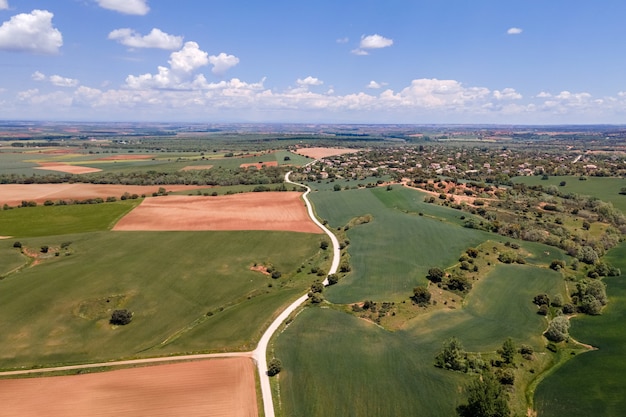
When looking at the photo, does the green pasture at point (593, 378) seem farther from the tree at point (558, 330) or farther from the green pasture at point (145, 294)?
the green pasture at point (145, 294)

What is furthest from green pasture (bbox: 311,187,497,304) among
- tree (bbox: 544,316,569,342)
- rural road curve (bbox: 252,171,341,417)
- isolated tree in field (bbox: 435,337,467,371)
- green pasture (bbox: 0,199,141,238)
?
green pasture (bbox: 0,199,141,238)

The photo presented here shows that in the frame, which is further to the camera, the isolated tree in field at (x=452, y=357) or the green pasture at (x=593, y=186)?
the green pasture at (x=593, y=186)

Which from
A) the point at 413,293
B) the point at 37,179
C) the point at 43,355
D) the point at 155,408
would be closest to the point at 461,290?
the point at 413,293

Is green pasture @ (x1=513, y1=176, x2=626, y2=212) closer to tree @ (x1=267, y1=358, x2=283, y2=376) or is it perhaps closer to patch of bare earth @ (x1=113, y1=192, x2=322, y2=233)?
patch of bare earth @ (x1=113, y1=192, x2=322, y2=233)

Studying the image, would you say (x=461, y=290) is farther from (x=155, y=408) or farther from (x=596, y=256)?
(x=155, y=408)

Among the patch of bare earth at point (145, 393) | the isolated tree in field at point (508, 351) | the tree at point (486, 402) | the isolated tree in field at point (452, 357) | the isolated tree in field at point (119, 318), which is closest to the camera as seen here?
the tree at point (486, 402)

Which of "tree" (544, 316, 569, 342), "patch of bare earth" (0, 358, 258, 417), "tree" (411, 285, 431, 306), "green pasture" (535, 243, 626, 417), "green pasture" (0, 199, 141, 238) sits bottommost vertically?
"green pasture" (535, 243, 626, 417)

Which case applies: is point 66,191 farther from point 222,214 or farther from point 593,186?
point 593,186

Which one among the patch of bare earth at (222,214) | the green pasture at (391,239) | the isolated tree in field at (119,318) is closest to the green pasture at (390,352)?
the green pasture at (391,239)
